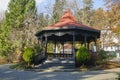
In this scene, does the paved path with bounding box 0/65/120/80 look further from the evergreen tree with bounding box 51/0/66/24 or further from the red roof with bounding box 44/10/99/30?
the evergreen tree with bounding box 51/0/66/24

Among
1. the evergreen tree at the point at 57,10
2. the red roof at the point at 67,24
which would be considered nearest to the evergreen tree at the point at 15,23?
the evergreen tree at the point at 57,10

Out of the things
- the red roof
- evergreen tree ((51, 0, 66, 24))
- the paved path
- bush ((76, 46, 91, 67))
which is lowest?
the paved path

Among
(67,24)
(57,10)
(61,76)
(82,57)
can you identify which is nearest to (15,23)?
(57,10)

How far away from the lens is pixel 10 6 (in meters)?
47.9

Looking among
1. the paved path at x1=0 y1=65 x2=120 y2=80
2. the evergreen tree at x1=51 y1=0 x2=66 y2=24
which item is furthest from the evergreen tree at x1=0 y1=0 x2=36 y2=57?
the paved path at x1=0 y1=65 x2=120 y2=80

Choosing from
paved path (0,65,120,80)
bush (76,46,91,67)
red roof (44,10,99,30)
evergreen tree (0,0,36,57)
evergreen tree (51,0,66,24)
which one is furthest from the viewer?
evergreen tree (51,0,66,24)

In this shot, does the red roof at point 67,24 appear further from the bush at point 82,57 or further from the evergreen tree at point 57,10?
the evergreen tree at point 57,10

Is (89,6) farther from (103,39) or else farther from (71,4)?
(103,39)

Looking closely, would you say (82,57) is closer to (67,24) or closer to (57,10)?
(67,24)

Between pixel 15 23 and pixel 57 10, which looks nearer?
pixel 15 23

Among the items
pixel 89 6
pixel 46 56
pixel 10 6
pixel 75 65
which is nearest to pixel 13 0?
pixel 10 6

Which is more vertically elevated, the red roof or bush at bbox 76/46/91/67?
the red roof

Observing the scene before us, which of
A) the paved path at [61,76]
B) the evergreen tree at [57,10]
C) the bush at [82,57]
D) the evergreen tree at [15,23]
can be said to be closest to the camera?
the paved path at [61,76]

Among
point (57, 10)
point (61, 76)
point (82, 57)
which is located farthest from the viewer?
point (57, 10)
